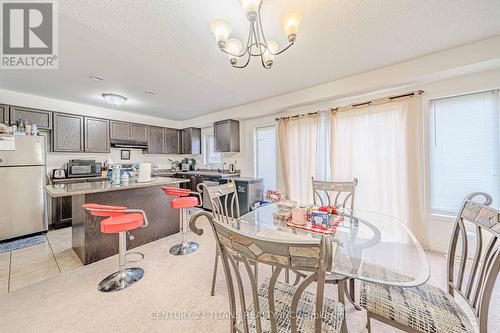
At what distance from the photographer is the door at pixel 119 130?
421 cm

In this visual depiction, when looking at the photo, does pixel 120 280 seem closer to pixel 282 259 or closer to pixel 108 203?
pixel 108 203

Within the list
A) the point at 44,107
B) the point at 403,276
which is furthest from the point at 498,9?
the point at 44,107

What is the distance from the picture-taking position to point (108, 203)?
2.31 metres

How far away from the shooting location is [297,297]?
2.26ft

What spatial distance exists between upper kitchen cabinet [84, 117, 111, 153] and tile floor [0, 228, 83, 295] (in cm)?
193

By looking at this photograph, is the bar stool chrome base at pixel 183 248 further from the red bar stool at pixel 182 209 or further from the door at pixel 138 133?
the door at pixel 138 133

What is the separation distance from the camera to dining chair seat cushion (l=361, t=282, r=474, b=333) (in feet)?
2.98

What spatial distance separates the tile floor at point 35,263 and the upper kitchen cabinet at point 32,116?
6.86 feet

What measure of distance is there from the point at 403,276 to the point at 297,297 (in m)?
0.79

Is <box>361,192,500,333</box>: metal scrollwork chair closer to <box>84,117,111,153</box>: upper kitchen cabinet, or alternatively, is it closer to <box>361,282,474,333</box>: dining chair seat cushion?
<box>361,282,474,333</box>: dining chair seat cushion

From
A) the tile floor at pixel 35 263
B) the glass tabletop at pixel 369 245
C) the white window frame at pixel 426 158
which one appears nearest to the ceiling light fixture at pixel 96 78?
the tile floor at pixel 35 263

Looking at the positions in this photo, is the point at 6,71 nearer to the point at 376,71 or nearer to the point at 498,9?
the point at 376,71

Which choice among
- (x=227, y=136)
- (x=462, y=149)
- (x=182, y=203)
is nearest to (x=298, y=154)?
(x=227, y=136)

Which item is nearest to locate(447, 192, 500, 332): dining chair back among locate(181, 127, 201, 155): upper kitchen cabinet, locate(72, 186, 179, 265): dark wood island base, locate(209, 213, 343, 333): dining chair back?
locate(209, 213, 343, 333): dining chair back
